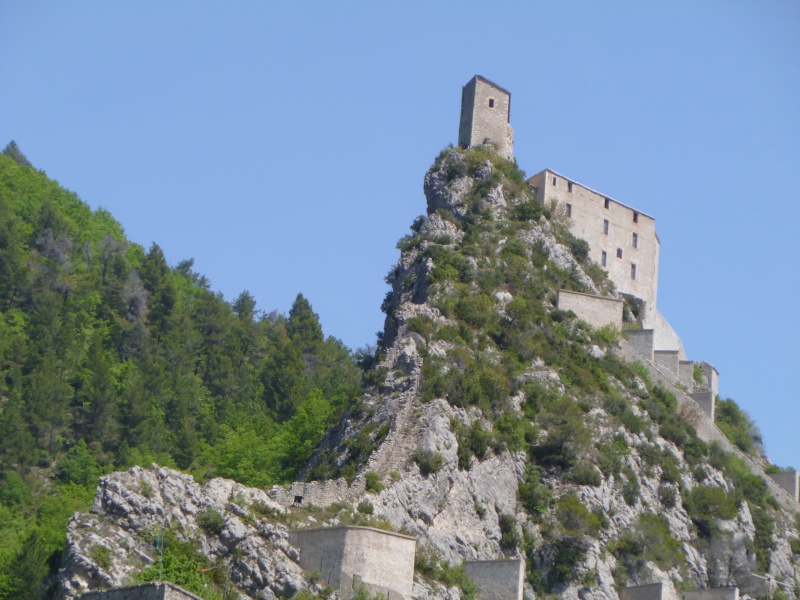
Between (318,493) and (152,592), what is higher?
(318,493)

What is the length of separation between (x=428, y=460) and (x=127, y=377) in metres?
37.9

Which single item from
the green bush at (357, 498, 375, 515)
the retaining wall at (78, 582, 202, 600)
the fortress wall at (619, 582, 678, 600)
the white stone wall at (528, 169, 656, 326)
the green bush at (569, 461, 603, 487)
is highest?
the white stone wall at (528, 169, 656, 326)

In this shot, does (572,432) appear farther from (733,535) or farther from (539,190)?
(539,190)

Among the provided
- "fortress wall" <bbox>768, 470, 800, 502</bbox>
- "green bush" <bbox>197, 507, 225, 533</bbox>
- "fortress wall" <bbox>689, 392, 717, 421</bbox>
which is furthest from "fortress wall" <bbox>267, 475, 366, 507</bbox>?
"fortress wall" <bbox>768, 470, 800, 502</bbox>

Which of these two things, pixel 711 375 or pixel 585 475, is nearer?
pixel 585 475

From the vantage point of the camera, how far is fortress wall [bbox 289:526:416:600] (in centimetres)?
4128

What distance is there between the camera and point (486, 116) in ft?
227

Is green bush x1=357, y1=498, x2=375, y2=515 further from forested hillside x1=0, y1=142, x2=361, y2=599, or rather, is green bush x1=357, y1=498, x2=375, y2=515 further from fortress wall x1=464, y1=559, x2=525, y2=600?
forested hillside x1=0, y1=142, x2=361, y2=599

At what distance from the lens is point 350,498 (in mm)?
46500

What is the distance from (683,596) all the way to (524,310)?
13.5 meters

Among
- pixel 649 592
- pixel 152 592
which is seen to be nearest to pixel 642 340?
pixel 649 592

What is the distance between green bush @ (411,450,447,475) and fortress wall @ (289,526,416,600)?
21.5 ft

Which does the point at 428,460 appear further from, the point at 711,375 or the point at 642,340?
the point at 711,375

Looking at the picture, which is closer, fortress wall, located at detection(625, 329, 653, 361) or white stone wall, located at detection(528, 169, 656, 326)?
fortress wall, located at detection(625, 329, 653, 361)
